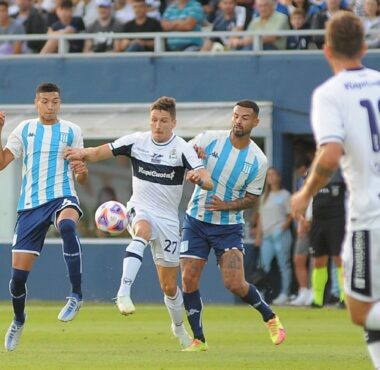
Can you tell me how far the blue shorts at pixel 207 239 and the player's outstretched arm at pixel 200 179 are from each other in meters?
0.95

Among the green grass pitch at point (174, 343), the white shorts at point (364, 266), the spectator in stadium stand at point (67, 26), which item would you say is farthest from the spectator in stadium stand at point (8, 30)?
the white shorts at point (364, 266)

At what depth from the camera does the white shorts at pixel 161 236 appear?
1200 cm

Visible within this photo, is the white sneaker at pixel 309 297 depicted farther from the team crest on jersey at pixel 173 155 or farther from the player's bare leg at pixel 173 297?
the team crest on jersey at pixel 173 155

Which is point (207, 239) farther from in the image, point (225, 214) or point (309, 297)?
point (309, 297)

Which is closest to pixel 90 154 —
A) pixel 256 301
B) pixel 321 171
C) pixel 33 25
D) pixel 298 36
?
pixel 256 301

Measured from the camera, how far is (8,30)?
875 inches

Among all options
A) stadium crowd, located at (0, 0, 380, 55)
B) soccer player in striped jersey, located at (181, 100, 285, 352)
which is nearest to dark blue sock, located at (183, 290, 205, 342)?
soccer player in striped jersey, located at (181, 100, 285, 352)

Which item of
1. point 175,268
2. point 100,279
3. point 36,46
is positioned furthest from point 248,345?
point 36,46

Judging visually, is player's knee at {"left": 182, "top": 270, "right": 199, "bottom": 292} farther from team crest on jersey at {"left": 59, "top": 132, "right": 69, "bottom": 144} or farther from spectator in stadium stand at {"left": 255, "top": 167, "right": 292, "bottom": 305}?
spectator in stadium stand at {"left": 255, "top": 167, "right": 292, "bottom": 305}

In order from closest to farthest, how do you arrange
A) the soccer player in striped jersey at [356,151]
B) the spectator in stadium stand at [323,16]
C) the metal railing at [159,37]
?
the soccer player in striped jersey at [356,151]
the spectator in stadium stand at [323,16]
the metal railing at [159,37]

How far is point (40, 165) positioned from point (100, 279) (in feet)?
29.3

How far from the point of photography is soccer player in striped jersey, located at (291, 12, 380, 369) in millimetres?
7375

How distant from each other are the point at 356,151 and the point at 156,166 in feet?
15.7

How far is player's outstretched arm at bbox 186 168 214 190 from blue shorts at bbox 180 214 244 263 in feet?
3.12
